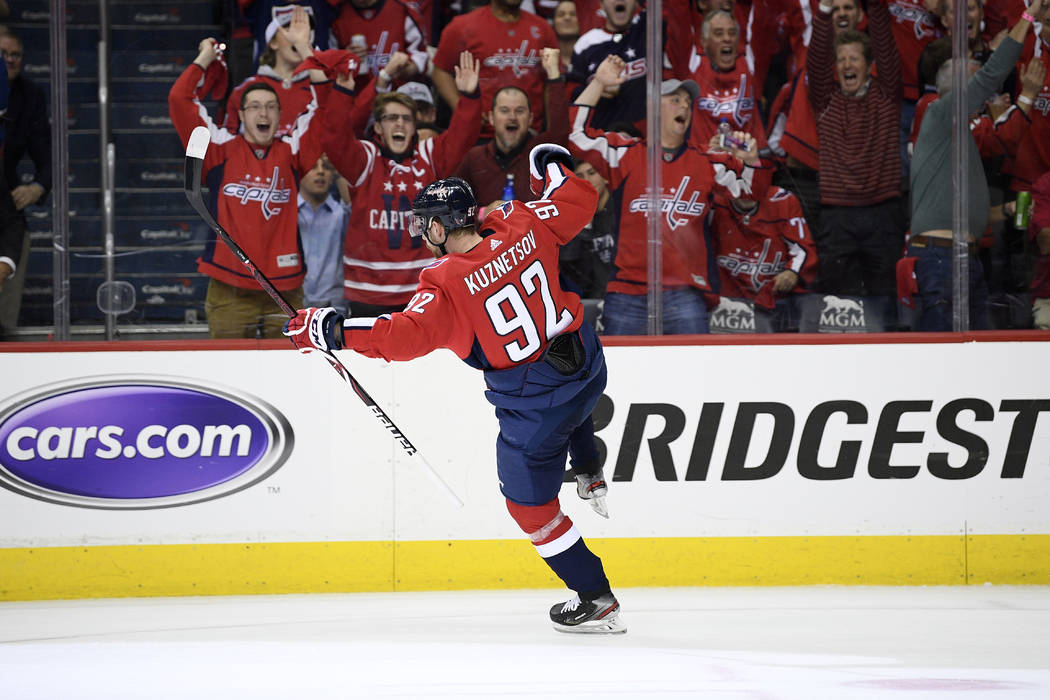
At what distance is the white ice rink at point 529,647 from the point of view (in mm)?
2742

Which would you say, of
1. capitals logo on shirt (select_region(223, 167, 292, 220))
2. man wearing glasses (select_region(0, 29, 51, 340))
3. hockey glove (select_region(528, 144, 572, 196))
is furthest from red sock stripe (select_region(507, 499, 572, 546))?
man wearing glasses (select_region(0, 29, 51, 340))

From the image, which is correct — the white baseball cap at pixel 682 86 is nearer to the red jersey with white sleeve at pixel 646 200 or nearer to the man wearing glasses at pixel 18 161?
the red jersey with white sleeve at pixel 646 200

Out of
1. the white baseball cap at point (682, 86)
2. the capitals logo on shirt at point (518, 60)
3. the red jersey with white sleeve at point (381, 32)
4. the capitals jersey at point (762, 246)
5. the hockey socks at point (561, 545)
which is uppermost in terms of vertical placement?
the red jersey with white sleeve at point (381, 32)

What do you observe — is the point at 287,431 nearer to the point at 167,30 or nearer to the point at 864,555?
the point at 167,30

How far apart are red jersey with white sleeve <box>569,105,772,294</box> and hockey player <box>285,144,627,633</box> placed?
38.7 inches

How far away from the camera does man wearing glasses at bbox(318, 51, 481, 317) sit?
442 centimetres

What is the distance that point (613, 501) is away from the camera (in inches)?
167

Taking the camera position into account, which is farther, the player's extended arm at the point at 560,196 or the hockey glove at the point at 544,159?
the hockey glove at the point at 544,159

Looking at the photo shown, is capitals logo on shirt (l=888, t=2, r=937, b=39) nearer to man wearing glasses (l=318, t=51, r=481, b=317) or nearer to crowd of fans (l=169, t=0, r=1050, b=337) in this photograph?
crowd of fans (l=169, t=0, r=1050, b=337)

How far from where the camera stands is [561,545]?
132 inches

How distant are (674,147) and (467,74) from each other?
887 mm

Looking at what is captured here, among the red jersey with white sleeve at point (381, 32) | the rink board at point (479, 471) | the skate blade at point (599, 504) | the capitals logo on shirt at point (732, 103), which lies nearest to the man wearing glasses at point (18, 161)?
the rink board at point (479, 471)

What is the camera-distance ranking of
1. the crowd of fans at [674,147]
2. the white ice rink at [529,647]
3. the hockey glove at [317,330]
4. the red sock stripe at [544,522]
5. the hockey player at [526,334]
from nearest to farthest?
the white ice rink at [529,647], the hockey glove at [317,330], the hockey player at [526,334], the red sock stripe at [544,522], the crowd of fans at [674,147]

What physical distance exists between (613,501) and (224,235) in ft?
5.70
